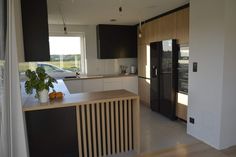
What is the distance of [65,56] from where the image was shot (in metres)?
5.46

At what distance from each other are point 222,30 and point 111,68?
3.69 m

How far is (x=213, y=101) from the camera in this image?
2.77m

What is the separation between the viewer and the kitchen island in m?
2.28

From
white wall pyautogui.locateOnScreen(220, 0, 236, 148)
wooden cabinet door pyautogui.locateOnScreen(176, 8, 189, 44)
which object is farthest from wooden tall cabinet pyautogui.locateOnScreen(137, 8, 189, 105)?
white wall pyautogui.locateOnScreen(220, 0, 236, 148)

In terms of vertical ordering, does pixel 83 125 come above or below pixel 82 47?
below

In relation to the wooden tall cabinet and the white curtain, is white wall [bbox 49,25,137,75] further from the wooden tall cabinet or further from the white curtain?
the white curtain

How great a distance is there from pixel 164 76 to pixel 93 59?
237cm

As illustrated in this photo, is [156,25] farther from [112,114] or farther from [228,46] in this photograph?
[112,114]

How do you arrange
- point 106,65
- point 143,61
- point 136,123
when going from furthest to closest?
point 106,65
point 143,61
point 136,123

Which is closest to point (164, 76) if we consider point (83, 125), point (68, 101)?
point (83, 125)

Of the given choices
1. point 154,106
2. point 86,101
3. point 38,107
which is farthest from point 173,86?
point 38,107

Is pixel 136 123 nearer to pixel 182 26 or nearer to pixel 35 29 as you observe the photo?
pixel 35 29

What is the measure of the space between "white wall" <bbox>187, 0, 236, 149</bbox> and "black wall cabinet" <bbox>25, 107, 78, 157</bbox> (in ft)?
6.55

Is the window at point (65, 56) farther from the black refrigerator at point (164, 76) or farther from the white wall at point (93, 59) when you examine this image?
the black refrigerator at point (164, 76)
